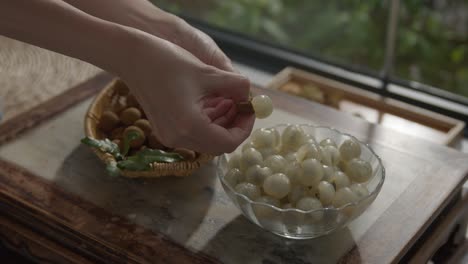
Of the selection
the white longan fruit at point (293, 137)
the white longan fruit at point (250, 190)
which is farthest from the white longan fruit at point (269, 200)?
the white longan fruit at point (293, 137)

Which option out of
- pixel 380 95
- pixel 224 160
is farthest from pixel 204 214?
pixel 380 95

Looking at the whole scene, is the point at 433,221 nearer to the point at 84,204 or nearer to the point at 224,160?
Result: the point at 224,160

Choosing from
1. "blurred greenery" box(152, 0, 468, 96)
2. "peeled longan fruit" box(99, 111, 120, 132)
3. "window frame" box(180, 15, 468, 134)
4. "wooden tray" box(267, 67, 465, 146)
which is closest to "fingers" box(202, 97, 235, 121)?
"peeled longan fruit" box(99, 111, 120, 132)

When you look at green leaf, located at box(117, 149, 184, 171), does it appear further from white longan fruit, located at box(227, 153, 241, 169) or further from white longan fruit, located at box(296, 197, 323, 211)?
white longan fruit, located at box(296, 197, 323, 211)

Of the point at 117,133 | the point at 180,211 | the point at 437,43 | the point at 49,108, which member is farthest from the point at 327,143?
the point at 437,43

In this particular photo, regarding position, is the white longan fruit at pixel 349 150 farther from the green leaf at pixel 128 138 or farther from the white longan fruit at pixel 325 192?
the green leaf at pixel 128 138

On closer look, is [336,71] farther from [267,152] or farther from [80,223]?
[80,223]
